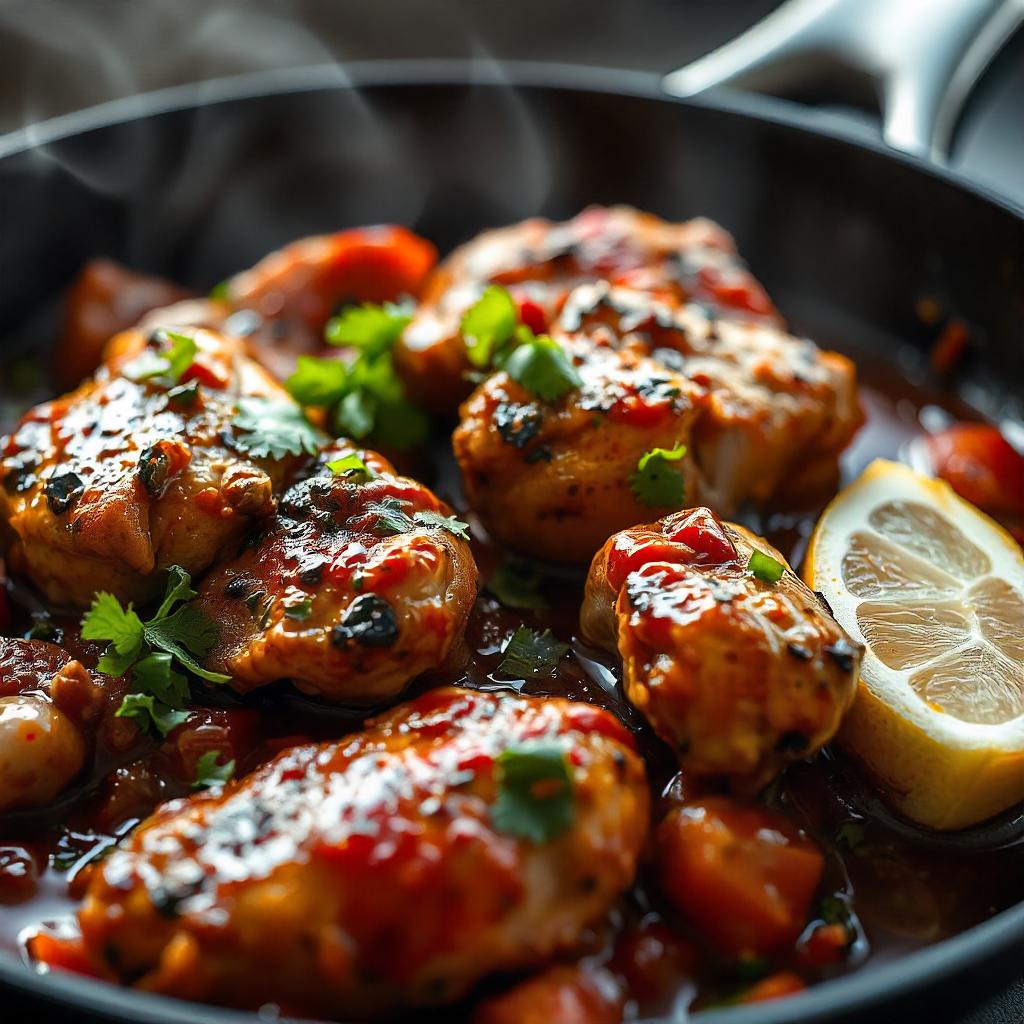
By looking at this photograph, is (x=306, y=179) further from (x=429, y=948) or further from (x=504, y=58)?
(x=429, y=948)

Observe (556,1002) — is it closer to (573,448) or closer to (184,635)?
(184,635)

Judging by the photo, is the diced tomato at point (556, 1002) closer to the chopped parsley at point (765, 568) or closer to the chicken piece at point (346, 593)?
the chicken piece at point (346, 593)

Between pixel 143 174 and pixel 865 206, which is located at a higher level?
pixel 865 206

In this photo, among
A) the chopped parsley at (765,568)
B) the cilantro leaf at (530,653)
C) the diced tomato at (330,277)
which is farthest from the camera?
the diced tomato at (330,277)

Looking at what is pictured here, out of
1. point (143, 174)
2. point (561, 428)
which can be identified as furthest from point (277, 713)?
point (143, 174)

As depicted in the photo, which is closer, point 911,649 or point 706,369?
point 911,649

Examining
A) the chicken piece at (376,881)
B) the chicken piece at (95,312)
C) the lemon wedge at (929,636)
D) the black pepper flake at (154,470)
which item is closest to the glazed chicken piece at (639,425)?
the lemon wedge at (929,636)
